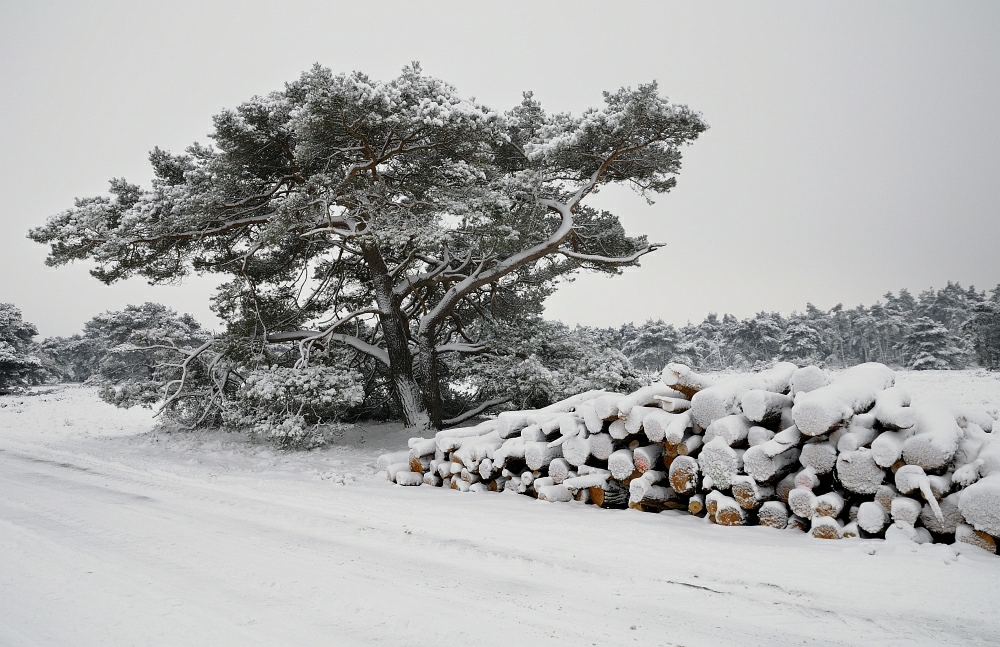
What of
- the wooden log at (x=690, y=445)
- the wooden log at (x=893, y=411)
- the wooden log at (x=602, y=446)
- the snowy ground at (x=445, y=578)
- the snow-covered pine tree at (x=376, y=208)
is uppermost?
the snow-covered pine tree at (x=376, y=208)

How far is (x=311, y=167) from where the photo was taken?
1016 centimetres

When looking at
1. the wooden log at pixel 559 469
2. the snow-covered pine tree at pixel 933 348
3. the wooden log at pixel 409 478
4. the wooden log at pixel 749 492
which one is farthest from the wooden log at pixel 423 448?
the snow-covered pine tree at pixel 933 348

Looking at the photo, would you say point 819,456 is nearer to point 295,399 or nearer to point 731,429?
point 731,429

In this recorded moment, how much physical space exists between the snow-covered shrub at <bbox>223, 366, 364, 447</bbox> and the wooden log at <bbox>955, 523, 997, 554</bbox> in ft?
27.7

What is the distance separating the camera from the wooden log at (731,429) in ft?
13.8

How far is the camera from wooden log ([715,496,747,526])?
159 inches

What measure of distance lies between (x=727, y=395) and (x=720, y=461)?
0.62 meters

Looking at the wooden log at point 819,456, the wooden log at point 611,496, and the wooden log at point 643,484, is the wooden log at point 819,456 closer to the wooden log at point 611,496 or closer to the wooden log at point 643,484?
the wooden log at point 643,484

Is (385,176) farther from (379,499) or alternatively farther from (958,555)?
(958,555)

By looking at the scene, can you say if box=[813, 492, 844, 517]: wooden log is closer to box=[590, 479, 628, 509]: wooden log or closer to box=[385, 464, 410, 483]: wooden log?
box=[590, 479, 628, 509]: wooden log

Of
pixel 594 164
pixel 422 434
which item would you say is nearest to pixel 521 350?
pixel 422 434

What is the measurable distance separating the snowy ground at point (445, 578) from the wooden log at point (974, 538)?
0.26 ft

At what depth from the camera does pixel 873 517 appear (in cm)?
348

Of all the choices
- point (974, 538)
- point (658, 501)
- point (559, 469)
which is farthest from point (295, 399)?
point (974, 538)
